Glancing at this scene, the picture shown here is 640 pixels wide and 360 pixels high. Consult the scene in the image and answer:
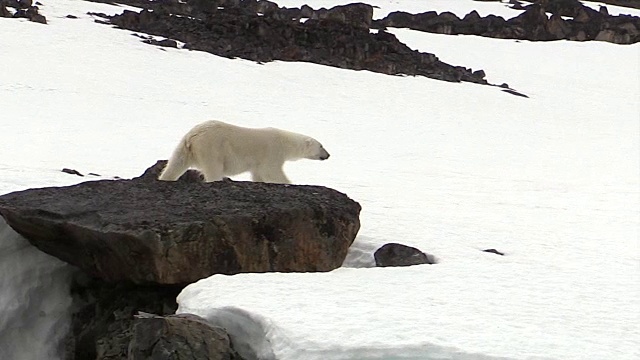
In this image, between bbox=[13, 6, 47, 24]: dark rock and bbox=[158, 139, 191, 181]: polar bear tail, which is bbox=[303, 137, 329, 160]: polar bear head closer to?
bbox=[158, 139, 191, 181]: polar bear tail

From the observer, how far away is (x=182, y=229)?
5.39 meters

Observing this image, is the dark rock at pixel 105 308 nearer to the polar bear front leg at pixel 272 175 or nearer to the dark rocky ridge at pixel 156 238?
the dark rocky ridge at pixel 156 238

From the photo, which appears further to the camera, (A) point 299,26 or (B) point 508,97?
(A) point 299,26

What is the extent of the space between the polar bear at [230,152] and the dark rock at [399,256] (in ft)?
6.61

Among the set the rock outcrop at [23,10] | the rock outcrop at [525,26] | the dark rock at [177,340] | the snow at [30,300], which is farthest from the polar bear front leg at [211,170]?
the rock outcrop at [525,26]

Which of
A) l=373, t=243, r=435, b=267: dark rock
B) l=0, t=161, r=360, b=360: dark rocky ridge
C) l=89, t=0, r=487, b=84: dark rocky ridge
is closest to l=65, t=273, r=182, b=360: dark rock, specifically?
l=0, t=161, r=360, b=360: dark rocky ridge

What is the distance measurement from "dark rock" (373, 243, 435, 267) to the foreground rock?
0.25 m

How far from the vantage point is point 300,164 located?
12461mm

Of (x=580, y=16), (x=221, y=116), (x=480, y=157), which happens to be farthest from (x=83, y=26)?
(x=580, y=16)

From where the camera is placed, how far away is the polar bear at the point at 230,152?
7609 mm

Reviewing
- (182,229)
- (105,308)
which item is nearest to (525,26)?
(105,308)

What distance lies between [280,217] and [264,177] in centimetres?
246

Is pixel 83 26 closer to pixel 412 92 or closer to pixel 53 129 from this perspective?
pixel 412 92

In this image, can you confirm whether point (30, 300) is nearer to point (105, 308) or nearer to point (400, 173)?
point (105, 308)
